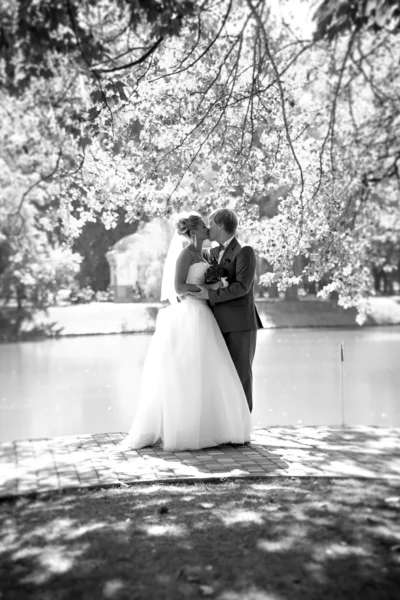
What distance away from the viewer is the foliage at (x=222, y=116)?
5.01 meters

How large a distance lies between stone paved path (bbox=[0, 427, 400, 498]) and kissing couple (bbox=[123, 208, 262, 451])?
22cm

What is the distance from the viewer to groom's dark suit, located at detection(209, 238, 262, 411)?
7.94 metres

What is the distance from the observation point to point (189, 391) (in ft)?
25.1

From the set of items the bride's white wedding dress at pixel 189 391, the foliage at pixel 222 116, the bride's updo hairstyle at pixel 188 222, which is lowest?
the bride's white wedding dress at pixel 189 391

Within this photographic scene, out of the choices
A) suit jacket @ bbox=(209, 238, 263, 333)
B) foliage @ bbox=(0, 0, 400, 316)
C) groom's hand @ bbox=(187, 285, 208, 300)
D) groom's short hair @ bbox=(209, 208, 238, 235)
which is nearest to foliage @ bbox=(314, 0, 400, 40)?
foliage @ bbox=(0, 0, 400, 316)

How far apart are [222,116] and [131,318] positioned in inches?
1115

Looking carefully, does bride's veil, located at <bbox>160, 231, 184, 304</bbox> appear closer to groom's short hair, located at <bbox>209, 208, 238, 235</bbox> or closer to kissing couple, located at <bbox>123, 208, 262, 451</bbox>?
kissing couple, located at <bbox>123, 208, 262, 451</bbox>

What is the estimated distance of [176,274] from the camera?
26.4 feet

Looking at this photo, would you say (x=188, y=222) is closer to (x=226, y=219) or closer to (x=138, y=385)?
(x=226, y=219)

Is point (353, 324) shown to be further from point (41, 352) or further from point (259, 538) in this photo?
point (259, 538)

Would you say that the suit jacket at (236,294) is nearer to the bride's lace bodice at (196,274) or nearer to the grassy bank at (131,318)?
the bride's lace bodice at (196,274)

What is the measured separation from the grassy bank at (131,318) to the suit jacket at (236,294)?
26117 mm

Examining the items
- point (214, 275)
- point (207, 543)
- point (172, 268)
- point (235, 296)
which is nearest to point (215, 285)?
point (214, 275)

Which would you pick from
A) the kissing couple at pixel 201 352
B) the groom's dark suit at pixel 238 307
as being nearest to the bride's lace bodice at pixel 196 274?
the kissing couple at pixel 201 352
